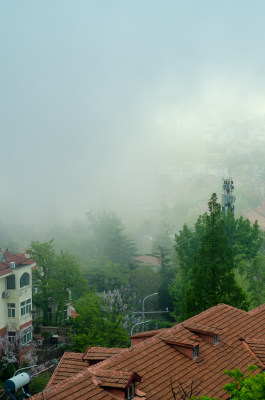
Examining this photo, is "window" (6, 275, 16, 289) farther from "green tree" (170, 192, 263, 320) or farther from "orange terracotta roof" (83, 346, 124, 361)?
"orange terracotta roof" (83, 346, 124, 361)

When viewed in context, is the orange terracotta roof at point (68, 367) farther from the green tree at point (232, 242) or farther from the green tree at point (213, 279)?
the green tree at point (232, 242)

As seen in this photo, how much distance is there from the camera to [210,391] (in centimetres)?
1819

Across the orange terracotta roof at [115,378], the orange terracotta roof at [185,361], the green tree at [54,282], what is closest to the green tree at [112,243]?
the green tree at [54,282]

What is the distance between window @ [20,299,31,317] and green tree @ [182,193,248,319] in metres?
18.7

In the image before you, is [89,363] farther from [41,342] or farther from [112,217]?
[112,217]

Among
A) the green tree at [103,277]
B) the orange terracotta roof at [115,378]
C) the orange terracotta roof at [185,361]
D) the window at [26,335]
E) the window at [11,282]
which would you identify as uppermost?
the orange terracotta roof at [115,378]

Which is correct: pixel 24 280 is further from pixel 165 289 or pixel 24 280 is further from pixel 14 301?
pixel 165 289

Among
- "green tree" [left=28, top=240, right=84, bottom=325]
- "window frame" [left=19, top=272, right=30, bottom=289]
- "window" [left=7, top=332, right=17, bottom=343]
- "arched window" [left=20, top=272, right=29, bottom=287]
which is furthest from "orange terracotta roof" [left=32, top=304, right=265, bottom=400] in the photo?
"green tree" [left=28, top=240, right=84, bottom=325]

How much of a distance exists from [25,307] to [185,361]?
2870 cm

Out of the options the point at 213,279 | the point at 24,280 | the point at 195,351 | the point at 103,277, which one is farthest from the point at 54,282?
the point at 195,351

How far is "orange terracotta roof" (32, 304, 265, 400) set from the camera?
16.7 m

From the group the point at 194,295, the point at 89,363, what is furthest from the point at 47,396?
the point at 194,295

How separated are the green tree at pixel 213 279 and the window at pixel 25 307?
1866 centimetres

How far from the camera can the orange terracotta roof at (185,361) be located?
1667 centimetres
